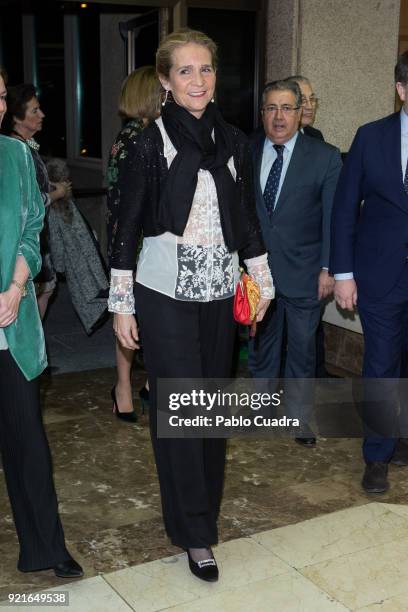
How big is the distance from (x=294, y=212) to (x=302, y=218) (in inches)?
2.2

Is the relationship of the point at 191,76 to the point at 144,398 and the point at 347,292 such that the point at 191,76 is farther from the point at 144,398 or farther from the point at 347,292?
the point at 144,398

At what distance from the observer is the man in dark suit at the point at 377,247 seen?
402 centimetres

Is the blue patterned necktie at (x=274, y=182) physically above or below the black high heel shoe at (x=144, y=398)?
above

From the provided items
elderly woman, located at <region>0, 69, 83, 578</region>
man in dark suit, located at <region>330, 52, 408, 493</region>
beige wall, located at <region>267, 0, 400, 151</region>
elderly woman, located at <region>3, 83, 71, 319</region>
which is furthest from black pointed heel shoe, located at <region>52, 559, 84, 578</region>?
beige wall, located at <region>267, 0, 400, 151</region>

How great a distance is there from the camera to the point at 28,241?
124 inches

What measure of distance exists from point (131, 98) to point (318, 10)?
2482mm

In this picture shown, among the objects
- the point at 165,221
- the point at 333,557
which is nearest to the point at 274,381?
the point at 333,557

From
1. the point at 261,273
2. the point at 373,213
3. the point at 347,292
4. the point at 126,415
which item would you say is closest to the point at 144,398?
the point at 126,415

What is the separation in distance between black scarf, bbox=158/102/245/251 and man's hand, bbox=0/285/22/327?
1.84ft

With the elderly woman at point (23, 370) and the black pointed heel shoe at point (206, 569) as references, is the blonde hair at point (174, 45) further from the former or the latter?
the black pointed heel shoe at point (206, 569)

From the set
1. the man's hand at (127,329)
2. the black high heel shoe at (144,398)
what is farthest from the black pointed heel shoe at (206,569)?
the black high heel shoe at (144,398)

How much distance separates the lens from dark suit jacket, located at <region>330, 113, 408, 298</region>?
402 centimetres

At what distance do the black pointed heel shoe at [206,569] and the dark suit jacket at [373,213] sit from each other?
1477 millimetres

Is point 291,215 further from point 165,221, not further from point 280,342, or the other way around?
point 165,221
